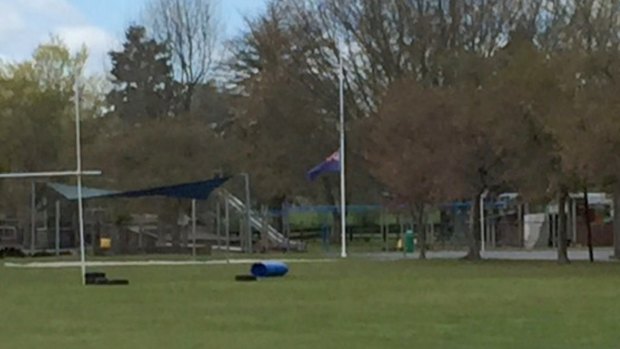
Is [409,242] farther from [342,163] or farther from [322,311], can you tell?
[322,311]

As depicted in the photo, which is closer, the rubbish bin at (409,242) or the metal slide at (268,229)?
the rubbish bin at (409,242)

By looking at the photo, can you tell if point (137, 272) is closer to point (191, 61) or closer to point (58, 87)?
point (58, 87)

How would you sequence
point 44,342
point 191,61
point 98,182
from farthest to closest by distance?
1. point 191,61
2. point 98,182
3. point 44,342

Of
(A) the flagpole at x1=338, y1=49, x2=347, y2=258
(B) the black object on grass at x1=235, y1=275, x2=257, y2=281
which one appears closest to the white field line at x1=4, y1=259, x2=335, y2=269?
(A) the flagpole at x1=338, y1=49, x2=347, y2=258

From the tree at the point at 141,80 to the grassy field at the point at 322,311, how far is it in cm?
3764

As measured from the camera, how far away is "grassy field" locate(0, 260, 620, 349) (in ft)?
58.6

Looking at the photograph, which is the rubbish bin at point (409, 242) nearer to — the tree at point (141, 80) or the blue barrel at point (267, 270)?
the tree at point (141, 80)

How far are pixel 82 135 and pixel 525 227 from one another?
20.0m

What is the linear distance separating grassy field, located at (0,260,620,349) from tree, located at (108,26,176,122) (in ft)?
123

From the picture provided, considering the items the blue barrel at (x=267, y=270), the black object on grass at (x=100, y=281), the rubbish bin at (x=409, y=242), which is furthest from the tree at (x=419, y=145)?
the black object on grass at (x=100, y=281)

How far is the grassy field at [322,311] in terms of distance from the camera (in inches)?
704

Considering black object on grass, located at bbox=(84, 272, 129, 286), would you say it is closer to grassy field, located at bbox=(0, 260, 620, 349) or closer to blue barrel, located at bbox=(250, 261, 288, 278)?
grassy field, located at bbox=(0, 260, 620, 349)

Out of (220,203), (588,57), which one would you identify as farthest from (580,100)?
(220,203)

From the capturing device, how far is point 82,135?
6506 cm
